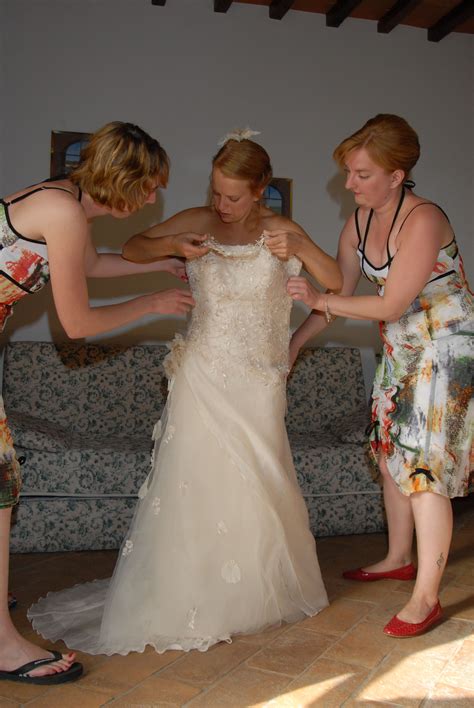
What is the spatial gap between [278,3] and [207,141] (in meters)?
0.94

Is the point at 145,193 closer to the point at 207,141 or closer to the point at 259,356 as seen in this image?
the point at 259,356

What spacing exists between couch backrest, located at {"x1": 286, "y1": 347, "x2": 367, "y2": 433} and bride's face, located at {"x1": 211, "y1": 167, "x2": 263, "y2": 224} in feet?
6.31

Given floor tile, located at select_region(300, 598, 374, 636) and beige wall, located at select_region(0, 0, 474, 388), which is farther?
beige wall, located at select_region(0, 0, 474, 388)

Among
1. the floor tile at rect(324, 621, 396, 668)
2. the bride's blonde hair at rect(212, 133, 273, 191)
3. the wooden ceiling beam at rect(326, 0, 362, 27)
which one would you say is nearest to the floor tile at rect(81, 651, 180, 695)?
the floor tile at rect(324, 621, 396, 668)

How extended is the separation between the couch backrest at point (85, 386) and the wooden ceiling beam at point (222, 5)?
2.18m

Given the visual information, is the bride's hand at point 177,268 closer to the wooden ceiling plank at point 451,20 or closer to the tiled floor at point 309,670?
the tiled floor at point 309,670

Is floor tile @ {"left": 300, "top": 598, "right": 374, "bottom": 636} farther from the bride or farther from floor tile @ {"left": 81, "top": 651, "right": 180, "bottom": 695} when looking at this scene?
floor tile @ {"left": 81, "top": 651, "right": 180, "bottom": 695}

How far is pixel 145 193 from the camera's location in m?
2.31

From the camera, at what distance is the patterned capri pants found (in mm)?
2186

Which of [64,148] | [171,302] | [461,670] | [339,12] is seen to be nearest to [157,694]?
[461,670]

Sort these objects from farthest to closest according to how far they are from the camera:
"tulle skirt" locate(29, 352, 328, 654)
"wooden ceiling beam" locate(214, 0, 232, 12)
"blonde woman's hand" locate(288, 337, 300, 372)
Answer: "wooden ceiling beam" locate(214, 0, 232, 12)
"blonde woman's hand" locate(288, 337, 300, 372)
"tulle skirt" locate(29, 352, 328, 654)

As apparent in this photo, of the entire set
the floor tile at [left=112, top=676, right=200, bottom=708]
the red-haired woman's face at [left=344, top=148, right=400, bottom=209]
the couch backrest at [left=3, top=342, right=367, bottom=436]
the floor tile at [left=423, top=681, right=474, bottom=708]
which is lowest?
the floor tile at [left=423, top=681, right=474, bottom=708]

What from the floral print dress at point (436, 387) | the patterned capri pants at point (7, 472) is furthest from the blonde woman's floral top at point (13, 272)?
the floral print dress at point (436, 387)

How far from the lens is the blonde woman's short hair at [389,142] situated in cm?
266
